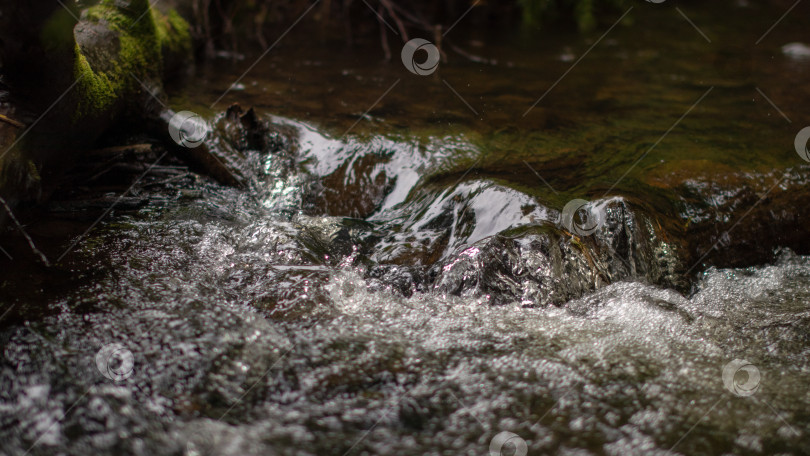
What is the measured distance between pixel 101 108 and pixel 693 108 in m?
3.33

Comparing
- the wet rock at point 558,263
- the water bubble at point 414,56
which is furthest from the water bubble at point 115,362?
the water bubble at point 414,56

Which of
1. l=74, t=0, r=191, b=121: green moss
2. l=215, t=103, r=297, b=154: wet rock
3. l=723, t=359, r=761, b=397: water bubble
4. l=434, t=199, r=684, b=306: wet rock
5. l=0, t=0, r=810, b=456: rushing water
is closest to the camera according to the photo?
l=0, t=0, r=810, b=456: rushing water

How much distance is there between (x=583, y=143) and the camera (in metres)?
3.34

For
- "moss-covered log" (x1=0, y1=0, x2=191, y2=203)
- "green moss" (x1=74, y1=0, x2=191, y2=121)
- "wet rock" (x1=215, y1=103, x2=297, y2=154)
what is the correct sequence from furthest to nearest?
1. "wet rock" (x1=215, y1=103, x2=297, y2=154)
2. "green moss" (x1=74, y1=0, x2=191, y2=121)
3. "moss-covered log" (x1=0, y1=0, x2=191, y2=203)

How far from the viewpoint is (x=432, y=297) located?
2285mm

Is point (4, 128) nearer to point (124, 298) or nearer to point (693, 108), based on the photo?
point (124, 298)

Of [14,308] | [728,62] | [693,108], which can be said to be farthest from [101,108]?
[728,62]

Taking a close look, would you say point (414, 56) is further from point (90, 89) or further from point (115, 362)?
point (115, 362)

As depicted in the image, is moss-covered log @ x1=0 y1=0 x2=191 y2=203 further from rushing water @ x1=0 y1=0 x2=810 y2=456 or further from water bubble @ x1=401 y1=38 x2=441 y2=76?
water bubble @ x1=401 y1=38 x2=441 y2=76

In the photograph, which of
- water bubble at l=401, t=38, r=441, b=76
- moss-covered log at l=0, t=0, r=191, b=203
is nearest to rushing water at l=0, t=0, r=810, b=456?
moss-covered log at l=0, t=0, r=191, b=203

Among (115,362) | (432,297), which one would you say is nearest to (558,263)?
(432,297)

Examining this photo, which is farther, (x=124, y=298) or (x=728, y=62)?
(x=728, y=62)

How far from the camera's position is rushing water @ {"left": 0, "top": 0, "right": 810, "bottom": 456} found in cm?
159

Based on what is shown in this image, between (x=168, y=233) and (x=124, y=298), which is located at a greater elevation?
(x=168, y=233)
